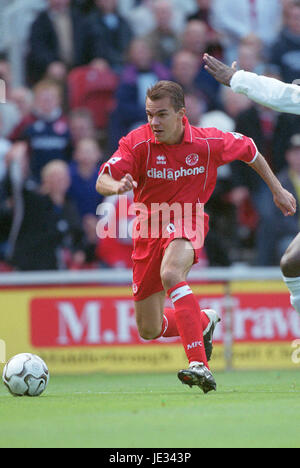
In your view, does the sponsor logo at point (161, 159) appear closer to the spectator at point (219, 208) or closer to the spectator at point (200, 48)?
the spectator at point (219, 208)

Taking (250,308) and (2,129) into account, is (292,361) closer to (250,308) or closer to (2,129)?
(250,308)

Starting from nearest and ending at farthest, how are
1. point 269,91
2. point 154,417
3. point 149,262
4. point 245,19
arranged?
point 154,417 → point 269,91 → point 149,262 → point 245,19

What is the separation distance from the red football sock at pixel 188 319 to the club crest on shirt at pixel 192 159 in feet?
3.38

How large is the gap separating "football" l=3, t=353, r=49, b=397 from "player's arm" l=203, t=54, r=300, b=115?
2.44m

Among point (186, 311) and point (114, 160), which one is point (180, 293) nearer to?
point (186, 311)

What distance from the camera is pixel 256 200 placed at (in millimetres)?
12375

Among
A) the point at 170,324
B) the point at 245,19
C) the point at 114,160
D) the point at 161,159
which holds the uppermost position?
the point at 245,19

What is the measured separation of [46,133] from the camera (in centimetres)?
1223

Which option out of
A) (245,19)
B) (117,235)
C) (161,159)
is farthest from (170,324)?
(245,19)

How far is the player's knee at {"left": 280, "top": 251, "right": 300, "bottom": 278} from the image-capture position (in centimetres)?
730

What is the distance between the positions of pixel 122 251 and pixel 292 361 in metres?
2.30

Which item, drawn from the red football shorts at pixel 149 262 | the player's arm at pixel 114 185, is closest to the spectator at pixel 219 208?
the red football shorts at pixel 149 262

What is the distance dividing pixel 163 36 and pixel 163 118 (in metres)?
5.76

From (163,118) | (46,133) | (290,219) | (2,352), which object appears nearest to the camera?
(163,118)
